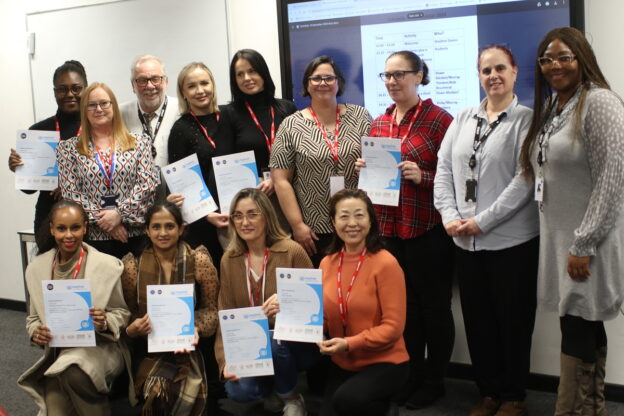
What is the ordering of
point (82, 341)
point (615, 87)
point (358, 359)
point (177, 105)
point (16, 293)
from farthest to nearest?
point (16, 293)
point (177, 105)
point (615, 87)
point (82, 341)
point (358, 359)

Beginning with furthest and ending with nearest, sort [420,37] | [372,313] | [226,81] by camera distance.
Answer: [226,81] → [420,37] → [372,313]

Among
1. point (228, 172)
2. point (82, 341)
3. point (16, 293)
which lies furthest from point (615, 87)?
point (16, 293)

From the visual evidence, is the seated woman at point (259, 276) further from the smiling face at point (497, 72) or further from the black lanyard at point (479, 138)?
the smiling face at point (497, 72)

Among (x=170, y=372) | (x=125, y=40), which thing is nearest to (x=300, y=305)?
(x=170, y=372)

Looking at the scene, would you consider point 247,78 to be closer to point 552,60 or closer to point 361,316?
point 361,316

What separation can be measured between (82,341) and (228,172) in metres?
1.08

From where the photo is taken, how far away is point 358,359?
2.81m

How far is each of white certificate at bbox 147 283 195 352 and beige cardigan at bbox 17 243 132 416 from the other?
0.19 m

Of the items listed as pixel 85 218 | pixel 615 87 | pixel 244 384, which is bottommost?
pixel 244 384

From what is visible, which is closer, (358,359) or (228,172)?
(358,359)

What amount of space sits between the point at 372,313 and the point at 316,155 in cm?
88

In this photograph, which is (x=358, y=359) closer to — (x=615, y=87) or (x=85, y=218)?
(x=85, y=218)

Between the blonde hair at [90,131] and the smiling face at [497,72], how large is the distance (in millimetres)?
1809

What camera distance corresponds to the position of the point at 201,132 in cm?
356
